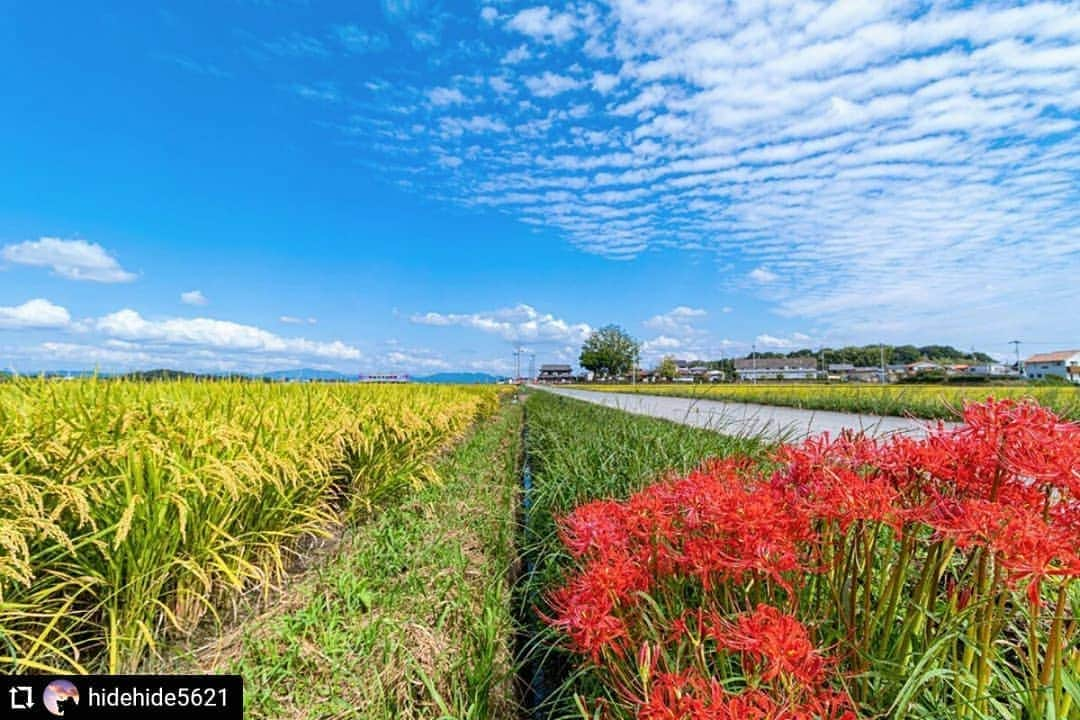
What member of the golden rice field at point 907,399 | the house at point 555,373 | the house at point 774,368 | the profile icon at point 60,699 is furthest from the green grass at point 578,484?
the house at point 555,373

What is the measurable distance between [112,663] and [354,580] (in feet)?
4.18

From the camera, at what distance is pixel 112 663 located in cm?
226

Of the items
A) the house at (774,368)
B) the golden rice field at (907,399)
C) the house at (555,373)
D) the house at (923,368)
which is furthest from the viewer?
the house at (555,373)

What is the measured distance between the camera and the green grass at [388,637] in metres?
2.34

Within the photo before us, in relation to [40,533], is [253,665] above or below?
below

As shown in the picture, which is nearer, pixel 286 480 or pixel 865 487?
pixel 865 487

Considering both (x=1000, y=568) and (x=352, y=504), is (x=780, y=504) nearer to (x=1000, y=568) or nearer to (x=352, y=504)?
(x=1000, y=568)

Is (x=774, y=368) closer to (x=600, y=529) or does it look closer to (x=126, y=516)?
(x=600, y=529)

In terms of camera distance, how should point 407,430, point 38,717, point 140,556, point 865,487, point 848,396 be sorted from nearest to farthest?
1. point 865,487
2. point 38,717
3. point 140,556
4. point 407,430
5. point 848,396

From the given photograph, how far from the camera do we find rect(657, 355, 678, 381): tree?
325ft

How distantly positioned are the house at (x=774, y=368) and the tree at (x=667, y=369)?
36.8 ft

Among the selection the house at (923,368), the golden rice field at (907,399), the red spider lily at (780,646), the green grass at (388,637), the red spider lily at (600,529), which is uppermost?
the house at (923,368)

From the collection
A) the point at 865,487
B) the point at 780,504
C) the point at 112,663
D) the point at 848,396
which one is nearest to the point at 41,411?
the point at 112,663

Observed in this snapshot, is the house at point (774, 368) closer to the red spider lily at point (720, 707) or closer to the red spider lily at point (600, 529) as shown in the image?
the red spider lily at point (600, 529)
